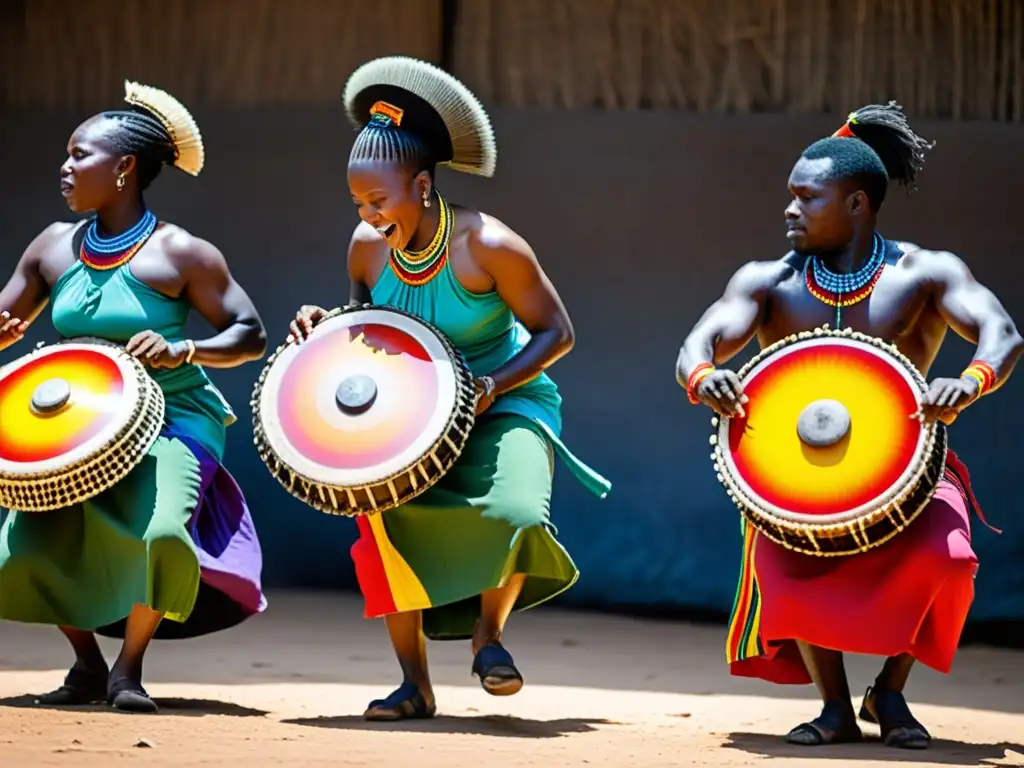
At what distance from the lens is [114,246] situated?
653cm

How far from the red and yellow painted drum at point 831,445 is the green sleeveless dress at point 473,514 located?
0.60 m

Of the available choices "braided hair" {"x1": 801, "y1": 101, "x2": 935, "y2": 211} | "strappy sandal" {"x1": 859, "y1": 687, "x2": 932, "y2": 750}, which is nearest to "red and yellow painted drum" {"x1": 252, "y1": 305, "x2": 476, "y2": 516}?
"braided hair" {"x1": 801, "y1": 101, "x2": 935, "y2": 211}

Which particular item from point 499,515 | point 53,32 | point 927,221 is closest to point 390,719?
point 499,515

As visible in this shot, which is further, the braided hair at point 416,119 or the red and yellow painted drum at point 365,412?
the braided hair at point 416,119

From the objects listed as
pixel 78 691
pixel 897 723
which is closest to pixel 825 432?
pixel 897 723

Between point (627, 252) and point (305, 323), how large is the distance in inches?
127

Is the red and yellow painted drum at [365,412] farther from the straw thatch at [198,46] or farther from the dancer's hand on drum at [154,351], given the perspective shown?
the straw thatch at [198,46]

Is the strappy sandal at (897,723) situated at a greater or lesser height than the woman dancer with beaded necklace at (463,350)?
lesser

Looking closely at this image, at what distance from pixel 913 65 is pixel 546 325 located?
338 centimetres

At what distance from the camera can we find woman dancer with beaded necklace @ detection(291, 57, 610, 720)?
6020 mm

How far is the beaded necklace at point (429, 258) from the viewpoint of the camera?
6223 millimetres

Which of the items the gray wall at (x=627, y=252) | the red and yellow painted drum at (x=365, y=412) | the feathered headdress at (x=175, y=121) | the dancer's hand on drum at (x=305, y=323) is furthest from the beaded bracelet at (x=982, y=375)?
the gray wall at (x=627, y=252)

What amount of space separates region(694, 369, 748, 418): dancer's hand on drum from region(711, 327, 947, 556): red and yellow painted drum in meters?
Result: 0.03

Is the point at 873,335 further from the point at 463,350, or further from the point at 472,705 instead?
the point at 472,705
